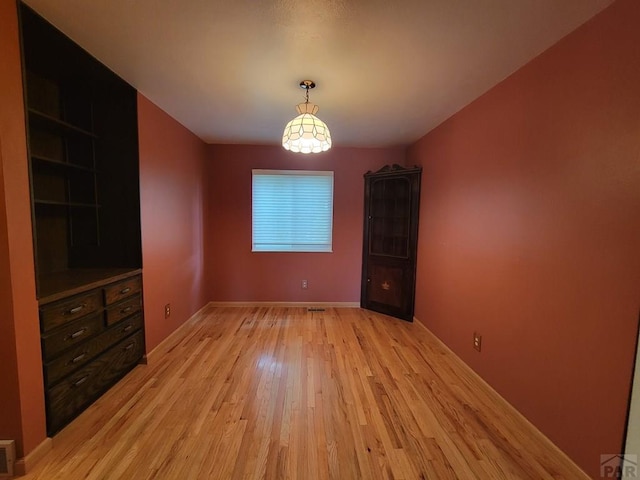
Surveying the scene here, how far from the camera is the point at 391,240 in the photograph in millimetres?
3883

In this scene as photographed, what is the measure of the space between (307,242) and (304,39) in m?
2.84

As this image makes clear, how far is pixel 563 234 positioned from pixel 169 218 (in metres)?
3.29

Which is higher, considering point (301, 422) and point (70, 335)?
point (70, 335)

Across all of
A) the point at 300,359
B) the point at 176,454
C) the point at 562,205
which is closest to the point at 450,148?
Answer: the point at 562,205

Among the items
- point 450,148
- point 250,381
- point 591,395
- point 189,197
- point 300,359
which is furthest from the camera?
point 189,197

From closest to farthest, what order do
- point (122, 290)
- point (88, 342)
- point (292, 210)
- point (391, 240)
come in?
1. point (88, 342)
2. point (122, 290)
3. point (391, 240)
4. point (292, 210)

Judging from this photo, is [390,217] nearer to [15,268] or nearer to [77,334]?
[77,334]

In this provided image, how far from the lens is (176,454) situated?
1.54 m

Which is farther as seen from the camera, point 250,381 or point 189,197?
point 189,197

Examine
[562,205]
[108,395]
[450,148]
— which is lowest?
[108,395]

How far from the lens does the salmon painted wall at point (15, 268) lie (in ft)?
4.34

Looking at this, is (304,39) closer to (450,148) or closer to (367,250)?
(450,148)

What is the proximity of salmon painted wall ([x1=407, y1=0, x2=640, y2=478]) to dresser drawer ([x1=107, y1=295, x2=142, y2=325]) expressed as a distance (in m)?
2.96

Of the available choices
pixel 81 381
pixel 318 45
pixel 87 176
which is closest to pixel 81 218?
pixel 87 176
